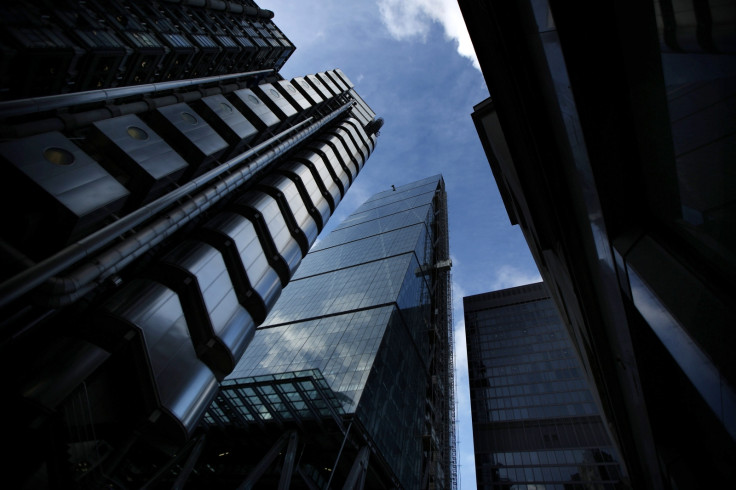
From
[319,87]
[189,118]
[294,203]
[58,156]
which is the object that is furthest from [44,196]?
[319,87]

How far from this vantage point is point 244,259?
16203mm

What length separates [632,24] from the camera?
407 centimetres

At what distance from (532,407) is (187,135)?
2393 inches

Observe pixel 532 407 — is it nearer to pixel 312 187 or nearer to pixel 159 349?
pixel 312 187

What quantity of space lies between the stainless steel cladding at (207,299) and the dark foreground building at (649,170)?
1216 cm

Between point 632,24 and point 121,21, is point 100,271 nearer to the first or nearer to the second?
point 632,24

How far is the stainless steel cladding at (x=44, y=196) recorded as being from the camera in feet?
31.6

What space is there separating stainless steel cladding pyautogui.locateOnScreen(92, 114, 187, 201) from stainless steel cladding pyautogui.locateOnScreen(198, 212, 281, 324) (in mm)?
2841

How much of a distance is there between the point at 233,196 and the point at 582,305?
1799 centimetres

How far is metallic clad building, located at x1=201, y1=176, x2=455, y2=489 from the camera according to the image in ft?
81.3

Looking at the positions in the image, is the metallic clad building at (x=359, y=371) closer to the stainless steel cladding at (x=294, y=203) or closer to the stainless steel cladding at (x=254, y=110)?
the stainless steel cladding at (x=294, y=203)

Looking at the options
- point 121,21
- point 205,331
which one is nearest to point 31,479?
point 205,331

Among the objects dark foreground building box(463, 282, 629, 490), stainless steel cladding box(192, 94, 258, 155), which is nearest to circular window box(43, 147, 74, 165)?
stainless steel cladding box(192, 94, 258, 155)

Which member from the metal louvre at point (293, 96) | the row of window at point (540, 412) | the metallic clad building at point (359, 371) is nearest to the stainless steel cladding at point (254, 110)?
the metal louvre at point (293, 96)
